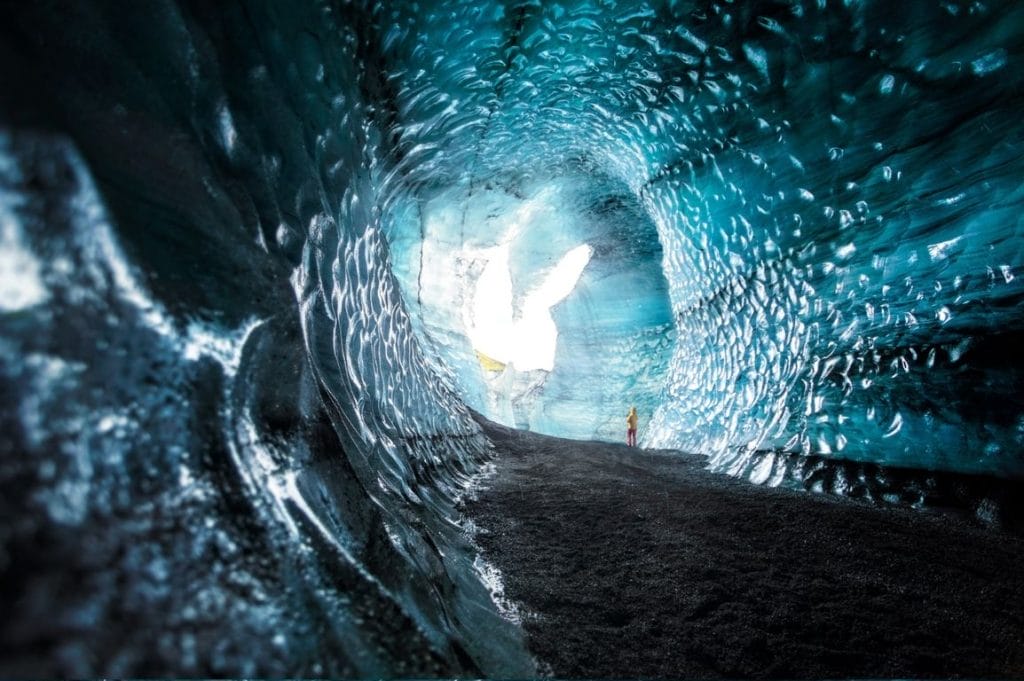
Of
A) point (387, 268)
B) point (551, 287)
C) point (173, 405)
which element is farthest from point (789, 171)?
point (551, 287)

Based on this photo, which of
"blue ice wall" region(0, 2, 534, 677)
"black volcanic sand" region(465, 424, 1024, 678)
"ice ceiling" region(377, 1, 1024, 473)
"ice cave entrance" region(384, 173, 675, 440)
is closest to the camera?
"blue ice wall" region(0, 2, 534, 677)

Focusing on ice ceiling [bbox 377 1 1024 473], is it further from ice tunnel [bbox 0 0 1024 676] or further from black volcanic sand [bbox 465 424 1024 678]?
black volcanic sand [bbox 465 424 1024 678]

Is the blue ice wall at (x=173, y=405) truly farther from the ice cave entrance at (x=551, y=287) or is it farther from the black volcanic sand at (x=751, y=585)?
the ice cave entrance at (x=551, y=287)

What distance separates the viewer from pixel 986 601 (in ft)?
4.57

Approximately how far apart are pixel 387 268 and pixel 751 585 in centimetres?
240

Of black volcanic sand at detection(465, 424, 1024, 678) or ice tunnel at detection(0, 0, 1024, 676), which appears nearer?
ice tunnel at detection(0, 0, 1024, 676)

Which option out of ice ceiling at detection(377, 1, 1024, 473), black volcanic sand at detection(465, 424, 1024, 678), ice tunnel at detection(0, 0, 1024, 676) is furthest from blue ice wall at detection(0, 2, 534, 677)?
ice ceiling at detection(377, 1, 1024, 473)

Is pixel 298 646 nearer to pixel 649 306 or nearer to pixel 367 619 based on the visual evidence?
pixel 367 619

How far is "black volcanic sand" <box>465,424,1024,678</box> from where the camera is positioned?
111 centimetres

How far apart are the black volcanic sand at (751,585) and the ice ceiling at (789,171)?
0.81 metres

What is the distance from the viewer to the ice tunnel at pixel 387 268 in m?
0.61

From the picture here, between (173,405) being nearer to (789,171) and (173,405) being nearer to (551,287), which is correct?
(789,171)

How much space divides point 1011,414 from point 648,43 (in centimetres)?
285

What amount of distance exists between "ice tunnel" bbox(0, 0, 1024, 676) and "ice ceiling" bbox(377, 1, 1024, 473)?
2 centimetres
